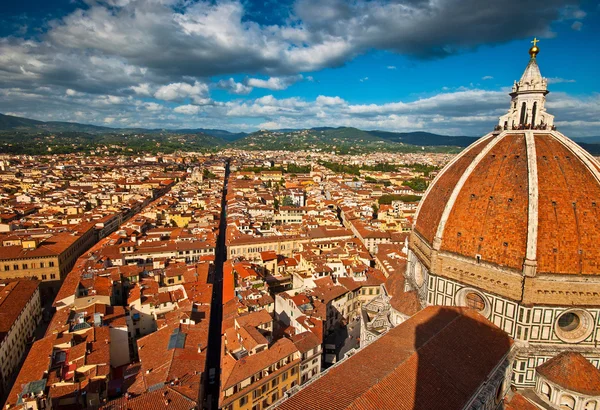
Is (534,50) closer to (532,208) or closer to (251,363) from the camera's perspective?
(532,208)

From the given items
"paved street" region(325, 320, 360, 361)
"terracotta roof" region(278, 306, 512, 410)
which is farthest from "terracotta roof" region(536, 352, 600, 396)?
"paved street" region(325, 320, 360, 361)

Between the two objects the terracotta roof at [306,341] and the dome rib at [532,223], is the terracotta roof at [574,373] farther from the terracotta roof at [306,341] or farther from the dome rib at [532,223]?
the terracotta roof at [306,341]

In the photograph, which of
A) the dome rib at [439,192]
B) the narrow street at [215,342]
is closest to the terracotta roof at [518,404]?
the dome rib at [439,192]

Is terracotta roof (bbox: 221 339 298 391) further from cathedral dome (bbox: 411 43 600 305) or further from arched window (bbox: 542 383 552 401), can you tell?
arched window (bbox: 542 383 552 401)

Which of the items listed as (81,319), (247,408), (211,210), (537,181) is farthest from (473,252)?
(211,210)

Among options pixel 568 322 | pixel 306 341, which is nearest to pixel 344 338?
pixel 306 341
